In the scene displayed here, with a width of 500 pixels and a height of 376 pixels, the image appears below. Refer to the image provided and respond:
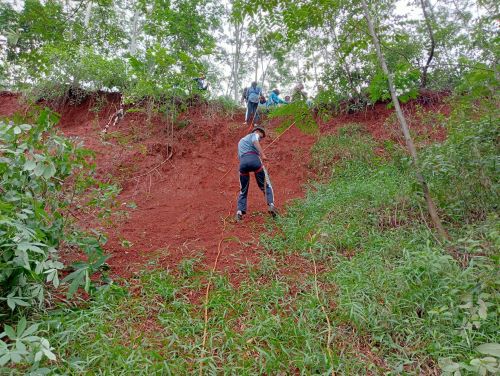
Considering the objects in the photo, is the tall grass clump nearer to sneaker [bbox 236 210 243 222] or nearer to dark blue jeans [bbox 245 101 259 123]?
sneaker [bbox 236 210 243 222]

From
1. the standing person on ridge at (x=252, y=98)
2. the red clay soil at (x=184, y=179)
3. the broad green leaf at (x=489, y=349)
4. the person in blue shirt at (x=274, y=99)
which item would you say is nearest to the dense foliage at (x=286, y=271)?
the broad green leaf at (x=489, y=349)

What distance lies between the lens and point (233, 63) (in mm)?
19188

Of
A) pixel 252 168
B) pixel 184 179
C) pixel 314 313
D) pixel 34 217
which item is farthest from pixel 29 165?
pixel 184 179

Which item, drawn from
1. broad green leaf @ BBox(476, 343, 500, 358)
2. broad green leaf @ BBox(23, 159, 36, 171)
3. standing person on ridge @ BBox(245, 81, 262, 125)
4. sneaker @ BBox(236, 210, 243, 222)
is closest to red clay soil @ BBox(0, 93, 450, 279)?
sneaker @ BBox(236, 210, 243, 222)

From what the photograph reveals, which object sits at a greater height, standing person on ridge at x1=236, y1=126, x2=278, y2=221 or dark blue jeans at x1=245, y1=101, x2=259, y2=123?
dark blue jeans at x1=245, y1=101, x2=259, y2=123

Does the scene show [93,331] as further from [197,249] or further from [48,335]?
[197,249]

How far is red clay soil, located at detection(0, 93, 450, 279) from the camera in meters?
4.42

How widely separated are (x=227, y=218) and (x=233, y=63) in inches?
617

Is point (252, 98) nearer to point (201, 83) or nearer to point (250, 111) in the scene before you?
point (250, 111)

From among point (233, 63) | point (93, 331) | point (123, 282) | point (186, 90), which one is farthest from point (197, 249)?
point (233, 63)

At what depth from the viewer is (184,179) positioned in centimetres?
771

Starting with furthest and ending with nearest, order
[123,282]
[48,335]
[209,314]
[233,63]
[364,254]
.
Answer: [233,63] → [364,254] → [123,282] → [209,314] → [48,335]

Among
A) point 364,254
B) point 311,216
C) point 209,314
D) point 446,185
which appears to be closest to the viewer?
point 209,314

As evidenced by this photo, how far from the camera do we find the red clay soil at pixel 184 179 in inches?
174
